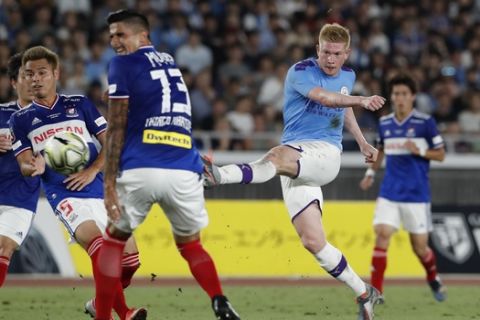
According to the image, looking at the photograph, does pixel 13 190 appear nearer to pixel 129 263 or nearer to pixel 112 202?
pixel 129 263

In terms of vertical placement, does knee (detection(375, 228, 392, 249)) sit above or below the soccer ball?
below

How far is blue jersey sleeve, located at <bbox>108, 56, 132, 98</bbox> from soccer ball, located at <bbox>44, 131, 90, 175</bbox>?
2.70ft

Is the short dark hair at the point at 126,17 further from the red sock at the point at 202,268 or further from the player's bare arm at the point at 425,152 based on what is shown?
the player's bare arm at the point at 425,152

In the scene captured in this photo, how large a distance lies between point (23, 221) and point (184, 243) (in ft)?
7.64

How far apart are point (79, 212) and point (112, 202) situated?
1.35 meters

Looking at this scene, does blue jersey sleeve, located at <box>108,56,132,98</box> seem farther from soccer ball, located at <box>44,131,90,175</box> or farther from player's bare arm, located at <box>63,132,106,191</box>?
player's bare arm, located at <box>63,132,106,191</box>

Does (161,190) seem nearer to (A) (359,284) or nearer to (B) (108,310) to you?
(B) (108,310)

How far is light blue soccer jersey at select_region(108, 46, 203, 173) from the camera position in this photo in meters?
7.71

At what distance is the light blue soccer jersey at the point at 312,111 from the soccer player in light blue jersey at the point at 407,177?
331cm

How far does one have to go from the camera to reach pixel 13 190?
32.5 ft

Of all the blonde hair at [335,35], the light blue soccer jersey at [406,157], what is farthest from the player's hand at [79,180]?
the light blue soccer jersey at [406,157]

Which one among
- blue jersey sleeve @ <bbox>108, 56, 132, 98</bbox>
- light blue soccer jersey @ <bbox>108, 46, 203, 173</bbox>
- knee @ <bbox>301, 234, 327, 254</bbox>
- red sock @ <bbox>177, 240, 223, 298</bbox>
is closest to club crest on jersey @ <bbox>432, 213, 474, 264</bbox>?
knee @ <bbox>301, 234, 327, 254</bbox>

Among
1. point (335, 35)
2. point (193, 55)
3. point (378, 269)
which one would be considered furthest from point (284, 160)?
point (193, 55)

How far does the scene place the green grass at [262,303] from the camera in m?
10.8
